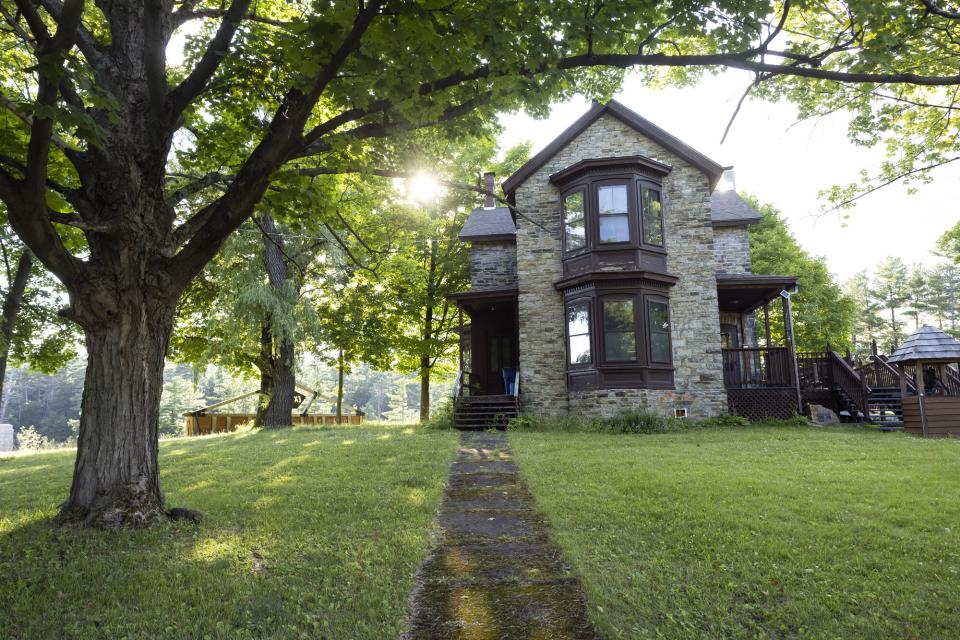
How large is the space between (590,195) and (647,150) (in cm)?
241

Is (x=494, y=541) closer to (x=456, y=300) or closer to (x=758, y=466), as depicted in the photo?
(x=758, y=466)

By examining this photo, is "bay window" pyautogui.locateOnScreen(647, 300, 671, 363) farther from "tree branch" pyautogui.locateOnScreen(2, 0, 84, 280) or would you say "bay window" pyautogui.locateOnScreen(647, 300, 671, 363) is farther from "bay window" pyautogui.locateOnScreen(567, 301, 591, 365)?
"tree branch" pyautogui.locateOnScreen(2, 0, 84, 280)

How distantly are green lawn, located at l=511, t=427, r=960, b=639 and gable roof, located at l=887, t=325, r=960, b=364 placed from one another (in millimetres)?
3964

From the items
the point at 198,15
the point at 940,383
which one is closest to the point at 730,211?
the point at 940,383

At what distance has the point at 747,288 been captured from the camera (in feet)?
52.1

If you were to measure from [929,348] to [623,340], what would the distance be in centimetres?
642

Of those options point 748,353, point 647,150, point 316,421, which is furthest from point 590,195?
point 316,421

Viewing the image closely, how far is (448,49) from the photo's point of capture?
4.48 metres

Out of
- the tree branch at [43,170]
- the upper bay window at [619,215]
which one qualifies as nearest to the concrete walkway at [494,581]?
the tree branch at [43,170]

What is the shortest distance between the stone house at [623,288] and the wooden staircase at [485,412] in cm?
5

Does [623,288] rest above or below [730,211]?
below

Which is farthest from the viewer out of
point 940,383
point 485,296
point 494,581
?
point 485,296

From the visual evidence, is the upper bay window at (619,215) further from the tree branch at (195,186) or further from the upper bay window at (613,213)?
the tree branch at (195,186)

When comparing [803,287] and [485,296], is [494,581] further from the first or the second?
[803,287]
